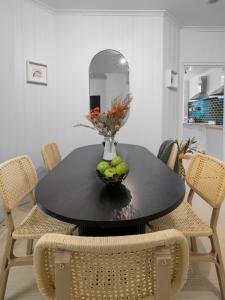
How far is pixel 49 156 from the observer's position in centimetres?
240

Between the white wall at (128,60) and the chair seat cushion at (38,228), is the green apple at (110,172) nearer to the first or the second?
the chair seat cushion at (38,228)

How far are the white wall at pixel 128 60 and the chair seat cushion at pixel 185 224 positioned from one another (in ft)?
7.75

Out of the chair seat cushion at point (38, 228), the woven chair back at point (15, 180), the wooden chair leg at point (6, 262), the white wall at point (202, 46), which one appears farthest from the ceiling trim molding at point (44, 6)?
the wooden chair leg at point (6, 262)

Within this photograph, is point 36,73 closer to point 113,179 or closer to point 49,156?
point 49,156

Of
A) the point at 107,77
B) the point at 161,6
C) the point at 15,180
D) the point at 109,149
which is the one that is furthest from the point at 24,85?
the point at 161,6

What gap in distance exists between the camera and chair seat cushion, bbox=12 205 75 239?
1.41 metres

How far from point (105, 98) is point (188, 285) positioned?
9.03 feet

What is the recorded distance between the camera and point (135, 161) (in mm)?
2074

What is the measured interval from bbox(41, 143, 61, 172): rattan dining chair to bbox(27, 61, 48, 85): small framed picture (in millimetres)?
1142

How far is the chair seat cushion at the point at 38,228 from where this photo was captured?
55.3 inches

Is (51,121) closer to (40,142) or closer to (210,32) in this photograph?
(40,142)

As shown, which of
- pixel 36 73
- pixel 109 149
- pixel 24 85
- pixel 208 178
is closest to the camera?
pixel 208 178

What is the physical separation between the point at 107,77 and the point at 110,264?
340 cm

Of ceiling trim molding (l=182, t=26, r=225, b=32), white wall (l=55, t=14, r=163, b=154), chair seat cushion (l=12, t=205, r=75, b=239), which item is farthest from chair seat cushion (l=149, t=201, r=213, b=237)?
ceiling trim molding (l=182, t=26, r=225, b=32)
